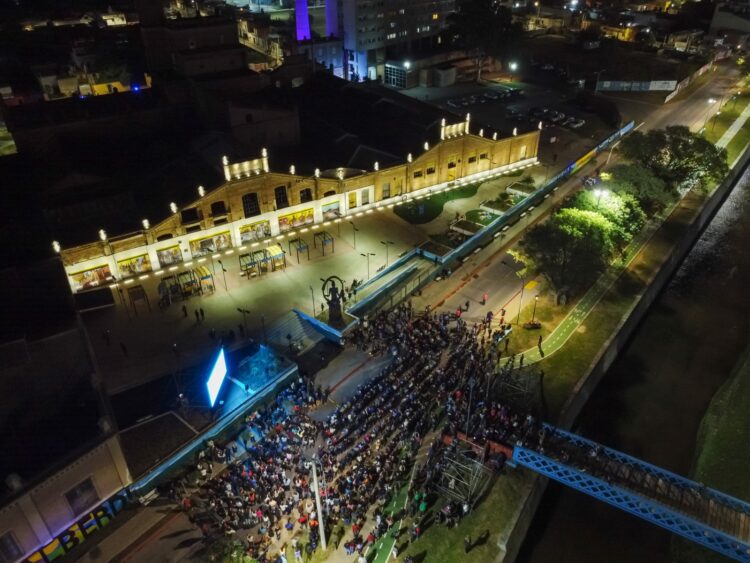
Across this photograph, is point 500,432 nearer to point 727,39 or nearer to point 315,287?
point 315,287

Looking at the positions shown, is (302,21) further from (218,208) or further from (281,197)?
(218,208)

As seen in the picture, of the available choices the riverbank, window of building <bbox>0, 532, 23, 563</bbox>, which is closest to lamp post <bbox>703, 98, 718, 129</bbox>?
the riverbank

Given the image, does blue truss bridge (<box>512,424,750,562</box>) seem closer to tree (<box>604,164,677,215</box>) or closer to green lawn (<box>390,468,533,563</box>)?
green lawn (<box>390,468,533,563</box>)

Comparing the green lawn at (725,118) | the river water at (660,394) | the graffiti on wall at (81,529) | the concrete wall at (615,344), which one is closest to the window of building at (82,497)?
the graffiti on wall at (81,529)

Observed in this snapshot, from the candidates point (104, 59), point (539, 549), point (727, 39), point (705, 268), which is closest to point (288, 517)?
point (539, 549)

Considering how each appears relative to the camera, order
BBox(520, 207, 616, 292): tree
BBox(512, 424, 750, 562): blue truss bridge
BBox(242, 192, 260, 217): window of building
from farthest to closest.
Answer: BBox(242, 192, 260, 217): window of building, BBox(520, 207, 616, 292): tree, BBox(512, 424, 750, 562): blue truss bridge

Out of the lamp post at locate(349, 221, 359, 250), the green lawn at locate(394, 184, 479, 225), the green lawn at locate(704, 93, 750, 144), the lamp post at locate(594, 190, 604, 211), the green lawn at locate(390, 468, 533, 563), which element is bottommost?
the green lawn at locate(390, 468, 533, 563)

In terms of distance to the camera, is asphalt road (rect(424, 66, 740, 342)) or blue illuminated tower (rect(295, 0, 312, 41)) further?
blue illuminated tower (rect(295, 0, 312, 41))
